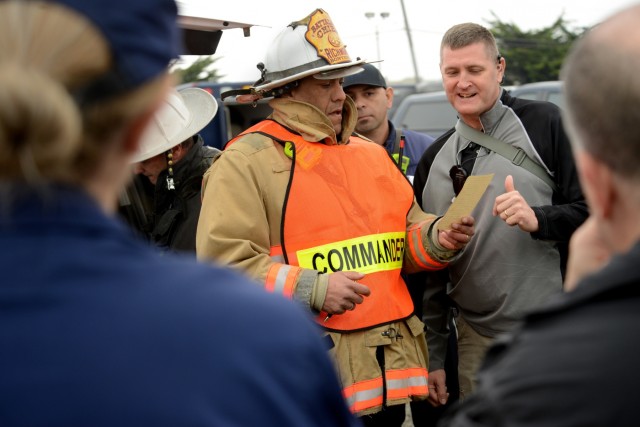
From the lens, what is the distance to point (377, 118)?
19.1 feet

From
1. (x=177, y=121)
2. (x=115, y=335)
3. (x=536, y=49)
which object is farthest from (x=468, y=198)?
(x=536, y=49)

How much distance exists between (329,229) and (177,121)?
1.38 m

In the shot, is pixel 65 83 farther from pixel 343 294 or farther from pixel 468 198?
pixel 468 198

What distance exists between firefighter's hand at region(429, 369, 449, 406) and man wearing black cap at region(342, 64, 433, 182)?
1.77 metres

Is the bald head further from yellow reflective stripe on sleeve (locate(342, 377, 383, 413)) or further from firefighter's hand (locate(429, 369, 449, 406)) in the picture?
firefighter's hand (locate(429, 369, 449, 406))

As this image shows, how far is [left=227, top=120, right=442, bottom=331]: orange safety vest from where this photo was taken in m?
3.70

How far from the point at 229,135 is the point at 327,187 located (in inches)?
385

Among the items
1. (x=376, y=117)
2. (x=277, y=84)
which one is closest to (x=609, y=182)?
(x=277, y=84)

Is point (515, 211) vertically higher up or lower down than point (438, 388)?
higher up

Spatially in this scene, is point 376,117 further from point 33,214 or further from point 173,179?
point 33,214

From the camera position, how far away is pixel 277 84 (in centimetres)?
403

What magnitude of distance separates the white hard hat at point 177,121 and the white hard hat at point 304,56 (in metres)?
0.67

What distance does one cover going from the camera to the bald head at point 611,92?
4.18 ft

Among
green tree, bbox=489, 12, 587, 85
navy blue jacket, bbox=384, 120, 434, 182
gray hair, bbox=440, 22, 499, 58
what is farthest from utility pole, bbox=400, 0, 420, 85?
gray hair, bbox=440, 22, 499, 58
